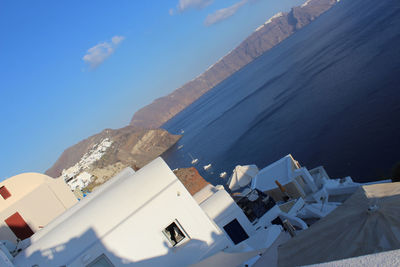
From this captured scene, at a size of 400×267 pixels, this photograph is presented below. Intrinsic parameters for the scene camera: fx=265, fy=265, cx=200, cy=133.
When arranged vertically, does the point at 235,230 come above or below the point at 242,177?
above

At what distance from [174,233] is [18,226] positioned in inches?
402

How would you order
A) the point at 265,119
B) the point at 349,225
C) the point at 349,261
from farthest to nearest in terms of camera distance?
the point at 265,119, the point at 349,225, the point at 349,261

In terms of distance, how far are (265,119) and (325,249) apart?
73.5 metres

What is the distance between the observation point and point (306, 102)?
66.6 meters

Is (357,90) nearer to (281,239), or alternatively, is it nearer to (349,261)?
(281,239)

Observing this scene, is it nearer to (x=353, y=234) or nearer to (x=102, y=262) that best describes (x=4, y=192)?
(x=102, y=262)

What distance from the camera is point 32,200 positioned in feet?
49.4

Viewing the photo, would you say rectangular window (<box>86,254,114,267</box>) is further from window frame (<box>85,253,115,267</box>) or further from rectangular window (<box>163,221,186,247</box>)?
rectangular window (<box>163,221,186,247</box>)

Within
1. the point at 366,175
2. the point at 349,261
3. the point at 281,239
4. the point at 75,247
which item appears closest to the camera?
the point at 349,261

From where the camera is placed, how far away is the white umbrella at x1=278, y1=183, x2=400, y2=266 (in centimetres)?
459

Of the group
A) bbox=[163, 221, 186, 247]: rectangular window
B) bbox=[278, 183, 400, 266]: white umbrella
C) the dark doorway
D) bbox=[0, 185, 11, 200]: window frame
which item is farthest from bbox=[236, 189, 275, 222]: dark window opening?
bbox=[0, 185, 11, 200]: window frame

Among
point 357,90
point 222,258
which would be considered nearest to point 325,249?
point 222,258

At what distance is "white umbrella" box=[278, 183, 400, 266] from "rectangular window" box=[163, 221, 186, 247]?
4.36 m

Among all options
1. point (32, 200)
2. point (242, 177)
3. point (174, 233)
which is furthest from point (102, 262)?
point (242, 177)
